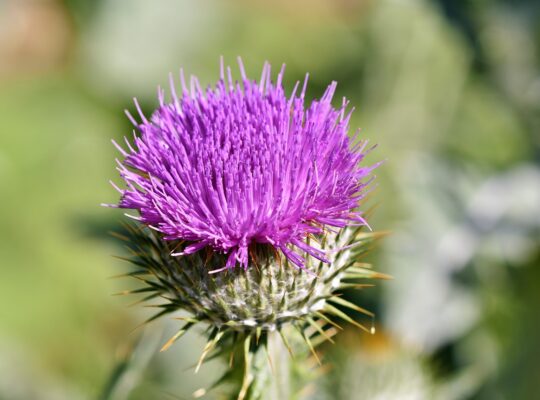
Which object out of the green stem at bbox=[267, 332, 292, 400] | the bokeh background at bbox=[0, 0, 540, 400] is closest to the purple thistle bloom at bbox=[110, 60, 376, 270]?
the green stem at bbox=[267, 332, 292, 400]

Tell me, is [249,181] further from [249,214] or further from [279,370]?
Answer: [279,370]

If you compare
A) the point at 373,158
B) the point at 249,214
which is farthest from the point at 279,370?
the point at 373,158

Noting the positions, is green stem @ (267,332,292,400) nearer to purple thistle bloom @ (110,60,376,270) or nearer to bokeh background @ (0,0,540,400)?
purple thistle bloom @ (110,60,376,270)

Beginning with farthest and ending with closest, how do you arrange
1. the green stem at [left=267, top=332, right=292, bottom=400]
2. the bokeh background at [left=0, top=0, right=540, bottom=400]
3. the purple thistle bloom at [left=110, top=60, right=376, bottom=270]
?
the bokeh background at [left=0, top=0, right=540, bottom=400], the green stem at [left=267, top=332, right=292, bottom=400], the purple thistle bloom at [left=110, top=60, right=376, bottom=270]

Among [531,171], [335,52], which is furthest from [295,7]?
[531,171]

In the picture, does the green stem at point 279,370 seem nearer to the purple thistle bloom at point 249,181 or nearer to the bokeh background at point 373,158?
the purple thistle bloom at point 249,181

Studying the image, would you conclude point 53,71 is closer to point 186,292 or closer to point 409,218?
point 409,218

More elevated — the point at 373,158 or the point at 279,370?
the point at 373,158

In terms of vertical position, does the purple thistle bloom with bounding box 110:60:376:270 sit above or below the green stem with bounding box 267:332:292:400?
above
